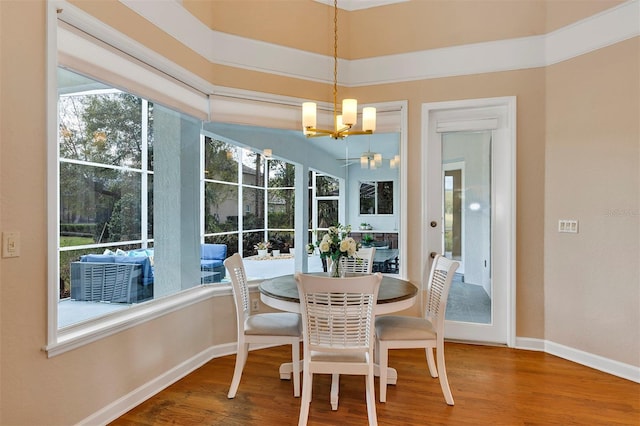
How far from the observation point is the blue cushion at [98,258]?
2462mm

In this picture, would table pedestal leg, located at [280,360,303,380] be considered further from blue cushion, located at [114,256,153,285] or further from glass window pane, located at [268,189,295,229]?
glass window pane, located at [268,189,295,229]

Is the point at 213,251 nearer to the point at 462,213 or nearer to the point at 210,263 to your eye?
the point at 210,263

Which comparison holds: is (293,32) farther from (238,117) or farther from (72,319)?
(72,319)

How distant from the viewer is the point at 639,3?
3021mm

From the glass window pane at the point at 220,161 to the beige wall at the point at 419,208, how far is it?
1.97ft

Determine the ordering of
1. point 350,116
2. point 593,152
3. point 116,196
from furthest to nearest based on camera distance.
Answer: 1. point 593,152
2. point 350,116
3. point 116,196

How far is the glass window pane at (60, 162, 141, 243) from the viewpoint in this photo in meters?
2.36

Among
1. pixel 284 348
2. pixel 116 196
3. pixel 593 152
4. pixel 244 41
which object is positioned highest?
pixel 244 41

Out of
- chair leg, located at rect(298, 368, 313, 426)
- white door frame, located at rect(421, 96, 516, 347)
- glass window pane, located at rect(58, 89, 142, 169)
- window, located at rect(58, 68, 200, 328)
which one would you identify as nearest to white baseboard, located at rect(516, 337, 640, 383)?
white door frame, located at rect(421, 96, 516, 347)

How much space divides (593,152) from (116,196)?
12.8ft

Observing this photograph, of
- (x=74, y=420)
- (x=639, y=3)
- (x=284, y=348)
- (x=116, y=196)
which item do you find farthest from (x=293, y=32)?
(x=74, y=420)

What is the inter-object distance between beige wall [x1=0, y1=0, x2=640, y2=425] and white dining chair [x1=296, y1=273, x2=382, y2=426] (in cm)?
130

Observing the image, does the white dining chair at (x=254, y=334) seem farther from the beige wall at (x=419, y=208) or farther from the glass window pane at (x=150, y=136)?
the glass window pane at (x=150, y=136)

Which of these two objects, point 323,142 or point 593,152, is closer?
point 593,152
